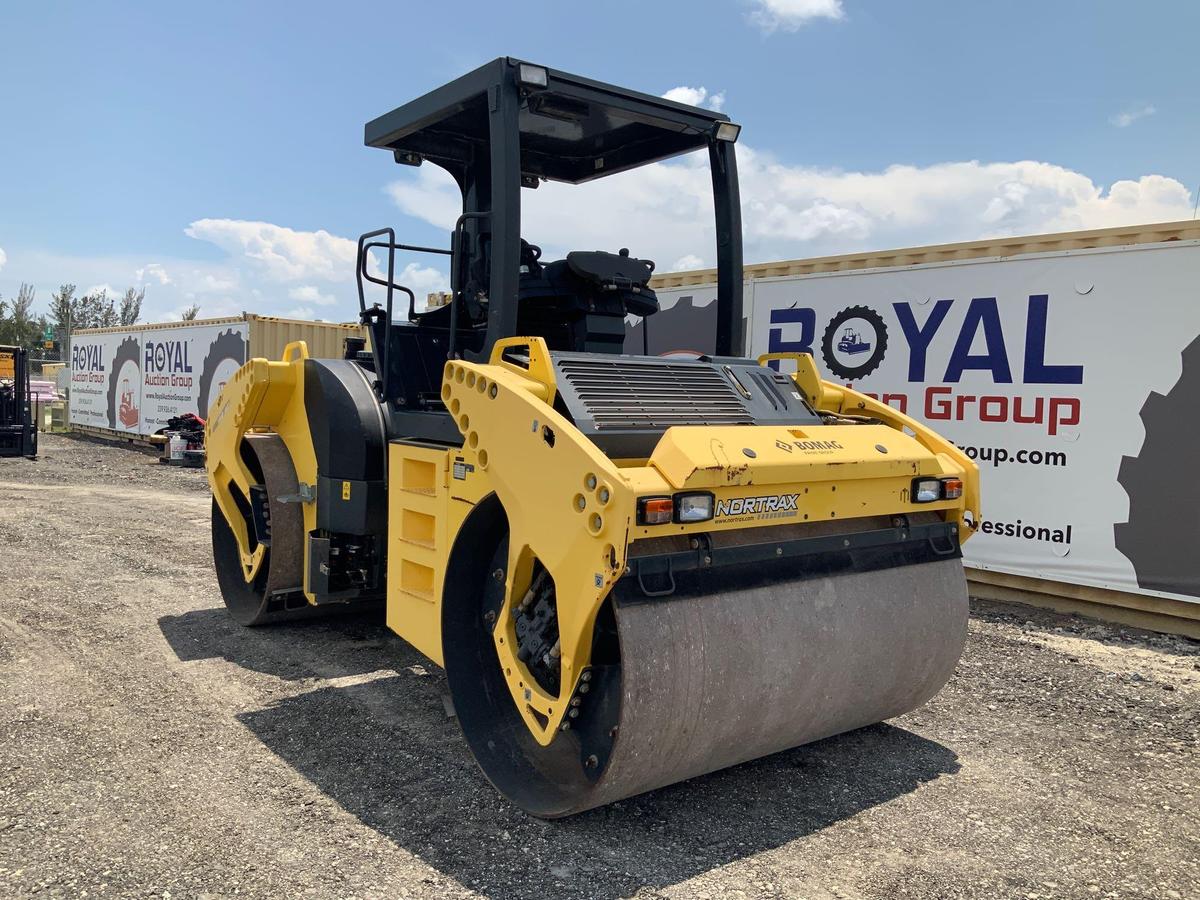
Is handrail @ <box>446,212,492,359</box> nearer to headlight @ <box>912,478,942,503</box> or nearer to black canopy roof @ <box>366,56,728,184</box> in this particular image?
black canopy roof @ <box>366,56,728,184</box>

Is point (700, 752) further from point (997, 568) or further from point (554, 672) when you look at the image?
point (997, 568)

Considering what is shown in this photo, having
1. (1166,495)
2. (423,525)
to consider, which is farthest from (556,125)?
(1166,495)

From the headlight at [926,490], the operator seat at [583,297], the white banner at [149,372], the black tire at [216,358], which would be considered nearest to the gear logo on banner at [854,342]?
the operator seat at [583,297]

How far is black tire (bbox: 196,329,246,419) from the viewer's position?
53.1 feet

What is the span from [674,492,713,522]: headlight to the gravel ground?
3.68 feet

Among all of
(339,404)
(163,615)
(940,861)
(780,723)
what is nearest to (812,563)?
→ (780,723)

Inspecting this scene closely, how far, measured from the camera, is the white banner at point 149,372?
54.8 ft

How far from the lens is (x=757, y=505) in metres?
3.17

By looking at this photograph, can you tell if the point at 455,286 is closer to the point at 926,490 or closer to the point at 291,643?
the point at 926,490

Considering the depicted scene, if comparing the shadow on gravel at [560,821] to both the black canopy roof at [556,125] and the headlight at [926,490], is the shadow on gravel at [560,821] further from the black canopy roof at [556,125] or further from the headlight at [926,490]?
the black canopy roof at [556,125]

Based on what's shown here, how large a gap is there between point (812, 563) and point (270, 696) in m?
2.73

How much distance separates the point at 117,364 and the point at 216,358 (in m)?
5.13

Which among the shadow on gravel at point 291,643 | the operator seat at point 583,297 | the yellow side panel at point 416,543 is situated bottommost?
the shadow on gravel at point 291,643

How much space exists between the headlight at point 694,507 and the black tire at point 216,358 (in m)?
14.5
